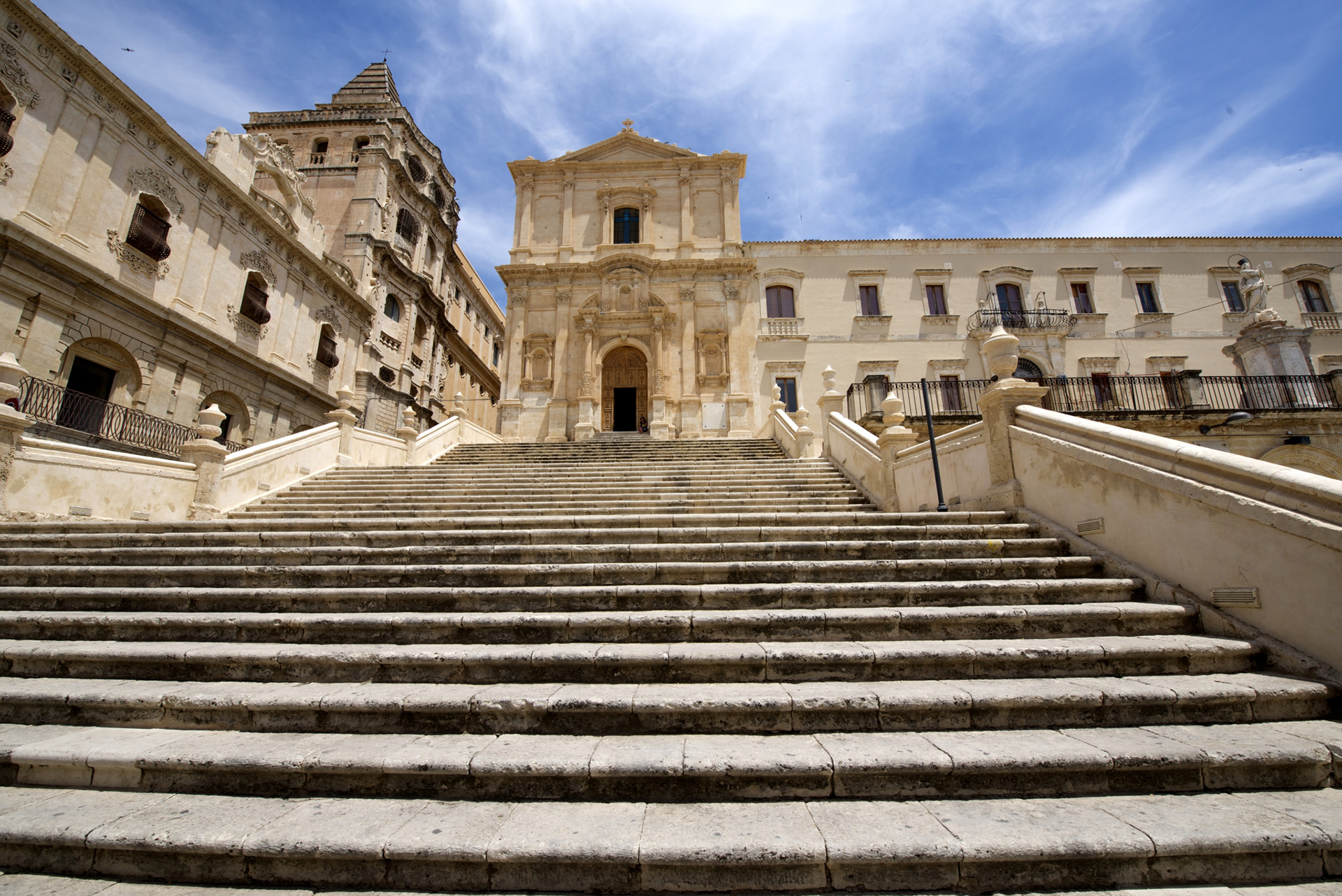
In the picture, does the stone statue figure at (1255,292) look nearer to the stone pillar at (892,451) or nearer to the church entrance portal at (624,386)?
the stone pillar at (892,451)

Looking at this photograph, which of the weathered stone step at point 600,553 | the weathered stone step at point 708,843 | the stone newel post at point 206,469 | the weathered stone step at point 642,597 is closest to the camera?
the weathered stone step at point 708,843

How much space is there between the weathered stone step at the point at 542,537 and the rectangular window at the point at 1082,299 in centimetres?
2008

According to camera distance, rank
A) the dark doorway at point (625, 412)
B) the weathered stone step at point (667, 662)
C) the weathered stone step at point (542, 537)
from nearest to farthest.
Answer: the weathered stone step at point (667, 662), the weathered stone step at point (542, 537), the dark doorway at point (625, 412)

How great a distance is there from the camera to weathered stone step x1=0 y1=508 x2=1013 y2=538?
253 inches

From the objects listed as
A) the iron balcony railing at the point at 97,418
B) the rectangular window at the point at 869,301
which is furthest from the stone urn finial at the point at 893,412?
the iron balcony railing at the point at 97,418

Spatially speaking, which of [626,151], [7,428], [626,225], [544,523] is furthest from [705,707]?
[626,151]

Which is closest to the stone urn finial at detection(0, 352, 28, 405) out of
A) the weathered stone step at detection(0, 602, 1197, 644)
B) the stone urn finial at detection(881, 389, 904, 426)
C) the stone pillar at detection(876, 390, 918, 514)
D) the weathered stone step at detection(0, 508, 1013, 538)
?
the weathered stone step at detection(0, 508, 1013, 538)

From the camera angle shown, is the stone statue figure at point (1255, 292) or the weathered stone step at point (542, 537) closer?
the weathered stone step at point (542, 537)

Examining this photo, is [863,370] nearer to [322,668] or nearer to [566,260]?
[566,260]

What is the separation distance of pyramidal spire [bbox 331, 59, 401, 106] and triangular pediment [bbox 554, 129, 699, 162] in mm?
13281

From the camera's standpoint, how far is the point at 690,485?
9.61 m

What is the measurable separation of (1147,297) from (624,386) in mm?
20467

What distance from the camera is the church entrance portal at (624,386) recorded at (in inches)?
839

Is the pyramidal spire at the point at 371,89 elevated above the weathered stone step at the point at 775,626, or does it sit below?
above
